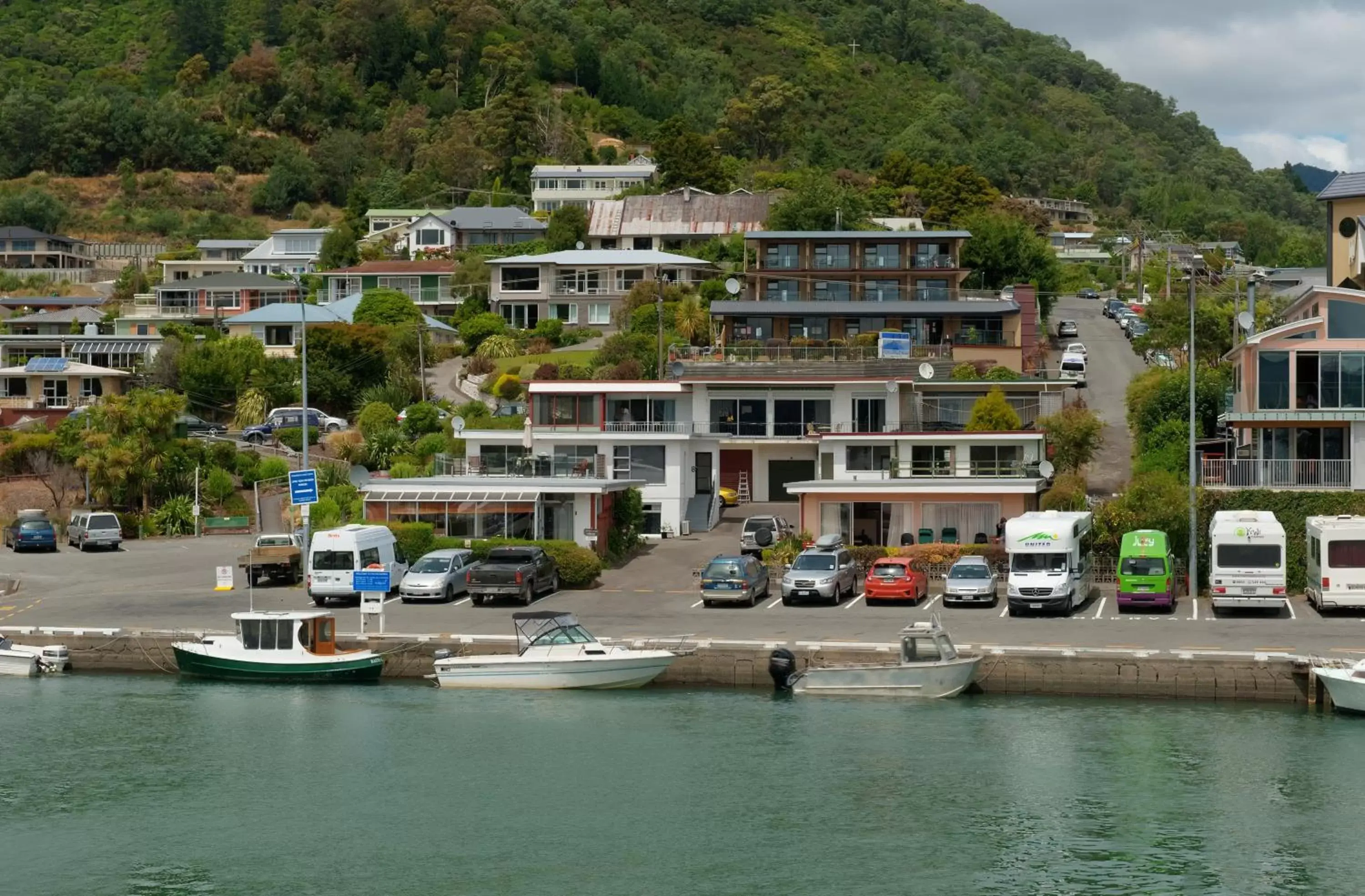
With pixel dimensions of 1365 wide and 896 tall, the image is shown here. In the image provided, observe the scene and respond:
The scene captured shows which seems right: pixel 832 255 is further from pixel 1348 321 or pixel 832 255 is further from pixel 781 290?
pixel 1348 321

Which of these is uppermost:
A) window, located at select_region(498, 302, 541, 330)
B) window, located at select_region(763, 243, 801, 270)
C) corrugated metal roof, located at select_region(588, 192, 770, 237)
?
corrugated metal roof, located at select_region(588, 192, 770, 237)

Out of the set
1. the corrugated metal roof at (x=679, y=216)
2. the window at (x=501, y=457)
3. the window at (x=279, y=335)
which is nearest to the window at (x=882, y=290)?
the corrugated metal roof at (x=679, y=216)

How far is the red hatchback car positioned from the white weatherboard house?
2180 inches

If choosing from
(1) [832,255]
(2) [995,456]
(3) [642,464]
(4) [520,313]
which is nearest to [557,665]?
(3) [642,464]

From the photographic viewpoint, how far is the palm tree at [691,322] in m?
90.6

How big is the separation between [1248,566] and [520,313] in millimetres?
65430

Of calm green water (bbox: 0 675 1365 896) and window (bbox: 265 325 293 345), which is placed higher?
window (bbox: 265 325 293 345)

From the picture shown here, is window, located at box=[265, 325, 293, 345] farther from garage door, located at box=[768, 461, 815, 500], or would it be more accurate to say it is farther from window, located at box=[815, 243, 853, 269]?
garage door, located at box=[768, 461, 815, 500]

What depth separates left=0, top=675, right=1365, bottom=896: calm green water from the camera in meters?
29.3

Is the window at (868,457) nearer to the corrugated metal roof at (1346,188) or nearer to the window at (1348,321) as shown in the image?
the window at (1348,321)

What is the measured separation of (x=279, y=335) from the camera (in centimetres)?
10119

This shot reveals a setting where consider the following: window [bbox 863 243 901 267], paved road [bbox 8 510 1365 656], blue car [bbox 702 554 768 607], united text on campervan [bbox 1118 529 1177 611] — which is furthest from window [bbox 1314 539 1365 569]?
window [bbox 863 243 901 267]

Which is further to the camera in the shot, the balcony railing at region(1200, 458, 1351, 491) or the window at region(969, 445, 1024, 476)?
the window at region(969, 445, 1024, 476)

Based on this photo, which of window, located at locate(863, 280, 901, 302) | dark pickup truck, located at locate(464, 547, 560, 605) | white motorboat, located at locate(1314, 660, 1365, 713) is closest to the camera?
white motorboat, located at locate(1314, 660, 1365, 713)
